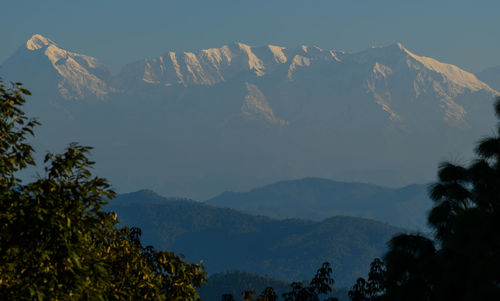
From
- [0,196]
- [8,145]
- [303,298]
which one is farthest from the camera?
[303,298]

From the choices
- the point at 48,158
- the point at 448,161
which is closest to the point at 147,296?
the point at 48,158

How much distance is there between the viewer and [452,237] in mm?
19688

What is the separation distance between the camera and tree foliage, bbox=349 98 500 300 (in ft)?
62.2

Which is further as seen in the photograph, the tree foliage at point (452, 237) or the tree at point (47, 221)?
the tree foliage at point (452, 237)

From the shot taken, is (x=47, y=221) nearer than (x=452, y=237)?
Yes

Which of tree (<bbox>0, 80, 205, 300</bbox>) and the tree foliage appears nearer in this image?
tree (<bbox>0, 80, 205, 300</bbox>)

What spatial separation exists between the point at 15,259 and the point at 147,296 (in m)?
5.86

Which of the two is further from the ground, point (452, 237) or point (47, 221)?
point (452, 237)

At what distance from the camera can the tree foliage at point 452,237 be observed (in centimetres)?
1897

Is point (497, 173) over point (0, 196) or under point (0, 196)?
over

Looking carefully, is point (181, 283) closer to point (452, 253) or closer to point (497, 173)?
point (452, 253)

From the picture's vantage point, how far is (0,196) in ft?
58.0

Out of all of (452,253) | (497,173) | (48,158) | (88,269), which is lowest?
(88,269)

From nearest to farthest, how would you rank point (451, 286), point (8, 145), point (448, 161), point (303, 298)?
point (8, 145) → point (451, 286) → point (448, 161) → point (303, 298)
